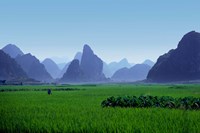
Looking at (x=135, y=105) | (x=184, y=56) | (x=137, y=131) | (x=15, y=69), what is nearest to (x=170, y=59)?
(x=184, y=56)

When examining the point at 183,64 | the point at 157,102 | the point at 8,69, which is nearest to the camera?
the point at 157,102

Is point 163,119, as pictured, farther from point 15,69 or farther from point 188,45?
point 15,69

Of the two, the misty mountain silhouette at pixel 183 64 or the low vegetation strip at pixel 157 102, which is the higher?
the misty mountain silhouette at pixel 183 64

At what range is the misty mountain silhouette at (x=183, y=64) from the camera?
14188 centimetres

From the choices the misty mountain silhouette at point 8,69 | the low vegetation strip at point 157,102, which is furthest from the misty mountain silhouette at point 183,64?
the low vegetation strip at point 157,102

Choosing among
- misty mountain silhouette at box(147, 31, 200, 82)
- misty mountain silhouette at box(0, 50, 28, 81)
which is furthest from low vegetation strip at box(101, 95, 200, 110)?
misty mountain silhouette at box(0, 50, 28, 81)

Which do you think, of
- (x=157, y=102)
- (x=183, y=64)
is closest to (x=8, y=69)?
(x=183, y=64)

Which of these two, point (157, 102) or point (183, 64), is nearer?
point (157, 102)

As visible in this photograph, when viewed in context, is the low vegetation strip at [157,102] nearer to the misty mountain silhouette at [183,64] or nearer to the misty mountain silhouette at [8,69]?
the misty mountain silhouette at [183,64]

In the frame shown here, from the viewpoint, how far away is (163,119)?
1082cm

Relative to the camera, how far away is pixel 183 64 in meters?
144

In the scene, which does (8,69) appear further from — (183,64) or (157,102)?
(157,102)

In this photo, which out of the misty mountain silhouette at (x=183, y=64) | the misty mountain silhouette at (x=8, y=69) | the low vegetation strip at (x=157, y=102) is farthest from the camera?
the misty mountain silhouette at (x=8, y=69)

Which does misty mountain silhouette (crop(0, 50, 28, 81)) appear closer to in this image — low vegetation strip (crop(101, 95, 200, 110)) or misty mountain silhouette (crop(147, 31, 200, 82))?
misty mountain silhouette (crop(147, 31, 200, 82))
